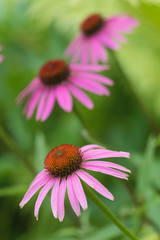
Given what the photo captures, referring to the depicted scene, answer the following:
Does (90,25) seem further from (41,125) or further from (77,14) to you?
(41,125)

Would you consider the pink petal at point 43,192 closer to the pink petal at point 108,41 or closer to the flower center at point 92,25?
the pink petal at point 108,41

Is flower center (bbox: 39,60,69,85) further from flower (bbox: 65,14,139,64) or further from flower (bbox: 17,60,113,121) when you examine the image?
flower (bbox: 65,14,139,64)

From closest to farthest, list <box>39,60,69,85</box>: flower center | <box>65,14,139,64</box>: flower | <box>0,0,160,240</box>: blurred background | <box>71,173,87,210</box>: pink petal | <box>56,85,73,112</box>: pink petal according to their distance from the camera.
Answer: <box>71,173,87,210</box>: pink petal → <box>56,85,73,112</box>: pink petal → <box>39,60,69,85</box>: flower center → <box>65,14,139,64</box>: flower → <box>0,0,160,240</box>: blurred background

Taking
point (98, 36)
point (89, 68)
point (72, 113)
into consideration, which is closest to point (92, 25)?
point (98, 36)

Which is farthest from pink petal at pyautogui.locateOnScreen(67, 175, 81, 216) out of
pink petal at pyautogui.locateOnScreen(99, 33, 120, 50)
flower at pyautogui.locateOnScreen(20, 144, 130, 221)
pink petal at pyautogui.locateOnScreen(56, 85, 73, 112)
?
pink petal at pyautogui.locateOnScreen(99, 33, 120, 50)

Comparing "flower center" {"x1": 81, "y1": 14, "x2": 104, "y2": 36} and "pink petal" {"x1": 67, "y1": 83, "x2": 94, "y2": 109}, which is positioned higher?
"flower center" {"x1": 81, "y1": 14, "x2": 104, "y2": 36}

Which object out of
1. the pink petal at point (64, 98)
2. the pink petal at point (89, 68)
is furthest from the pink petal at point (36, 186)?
the pink petal at point (89, 68)

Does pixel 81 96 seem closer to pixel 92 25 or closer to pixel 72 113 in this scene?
pixel 92 25
